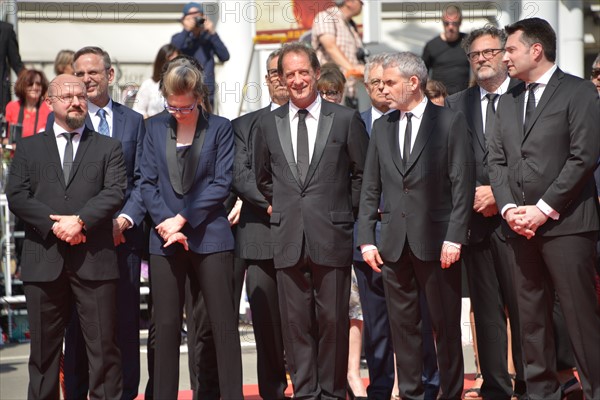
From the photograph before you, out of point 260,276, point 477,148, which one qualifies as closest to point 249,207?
point 260,276

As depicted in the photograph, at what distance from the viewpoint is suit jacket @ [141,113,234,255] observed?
260 inches

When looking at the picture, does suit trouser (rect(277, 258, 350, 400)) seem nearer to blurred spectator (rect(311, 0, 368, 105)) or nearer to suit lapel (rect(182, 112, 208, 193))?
suit lapel (rect(182, 112, 208, 193))

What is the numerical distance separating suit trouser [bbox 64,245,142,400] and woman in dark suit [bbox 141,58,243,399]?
0.35m

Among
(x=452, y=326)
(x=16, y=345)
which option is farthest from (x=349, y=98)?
(x=452, y=326)

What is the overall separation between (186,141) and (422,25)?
8.43 meters

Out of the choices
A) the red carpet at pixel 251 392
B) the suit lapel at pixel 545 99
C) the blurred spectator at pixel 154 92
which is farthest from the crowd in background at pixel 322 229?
the blurred spectator at pixel 154 92

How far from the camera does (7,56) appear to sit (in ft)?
39.2

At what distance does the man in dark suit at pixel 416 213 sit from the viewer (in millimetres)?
6406

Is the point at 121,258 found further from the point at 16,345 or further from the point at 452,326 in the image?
the point at 16,345

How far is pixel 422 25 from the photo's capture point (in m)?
14.6

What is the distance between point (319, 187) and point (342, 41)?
4291 millimetres

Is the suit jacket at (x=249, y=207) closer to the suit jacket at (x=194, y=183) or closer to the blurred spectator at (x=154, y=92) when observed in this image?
the suit jacket at (x=194, y=183)

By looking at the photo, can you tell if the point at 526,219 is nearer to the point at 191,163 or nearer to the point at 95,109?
the point at 191,163

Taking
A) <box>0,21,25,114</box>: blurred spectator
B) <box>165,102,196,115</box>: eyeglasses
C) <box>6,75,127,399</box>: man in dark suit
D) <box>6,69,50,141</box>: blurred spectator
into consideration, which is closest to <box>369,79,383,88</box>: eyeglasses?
<box>165,102,196,115</box>: eyeglasses
